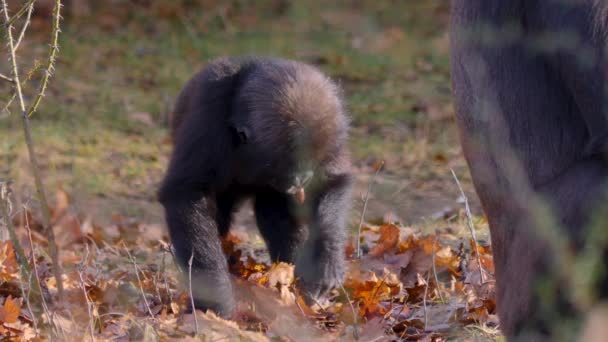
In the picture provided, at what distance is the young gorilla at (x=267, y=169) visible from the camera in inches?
187

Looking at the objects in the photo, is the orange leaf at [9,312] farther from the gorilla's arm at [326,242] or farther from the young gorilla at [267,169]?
the gorilla's arm at [326,242]

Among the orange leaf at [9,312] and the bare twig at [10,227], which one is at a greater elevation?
the bare twig at [10,227]

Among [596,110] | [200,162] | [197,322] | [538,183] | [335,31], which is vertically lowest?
[335,31]

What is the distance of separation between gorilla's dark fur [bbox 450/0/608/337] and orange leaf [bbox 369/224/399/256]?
1514 millimetres

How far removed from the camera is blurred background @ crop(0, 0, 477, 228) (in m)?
7.41

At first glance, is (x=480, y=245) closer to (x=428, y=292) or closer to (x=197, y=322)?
(x=428, y=292)

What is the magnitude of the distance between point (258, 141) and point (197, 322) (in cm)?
113

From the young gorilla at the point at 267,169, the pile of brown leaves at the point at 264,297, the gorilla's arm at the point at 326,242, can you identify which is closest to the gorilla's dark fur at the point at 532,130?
the pile of brown leaves at the point at 264,297

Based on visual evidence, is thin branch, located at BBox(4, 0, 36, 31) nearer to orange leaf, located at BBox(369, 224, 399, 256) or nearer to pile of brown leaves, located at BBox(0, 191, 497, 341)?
pile of brown leaves, located at BBox(0, 191, 497, 341)

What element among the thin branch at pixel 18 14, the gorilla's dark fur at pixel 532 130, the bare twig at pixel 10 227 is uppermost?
the thin branch at pixel 18 14

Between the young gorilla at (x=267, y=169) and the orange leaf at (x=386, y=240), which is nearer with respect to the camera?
the young gorilla at (x=267, y=169)

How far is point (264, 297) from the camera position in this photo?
4.49m

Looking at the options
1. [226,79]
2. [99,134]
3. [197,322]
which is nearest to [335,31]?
[99,134]

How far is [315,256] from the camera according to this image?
4.92 m
